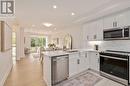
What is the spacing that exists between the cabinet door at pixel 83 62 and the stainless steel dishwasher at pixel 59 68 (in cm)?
91

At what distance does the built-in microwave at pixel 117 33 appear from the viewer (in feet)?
11.3

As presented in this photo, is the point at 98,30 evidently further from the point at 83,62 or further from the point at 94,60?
the point at 83,62

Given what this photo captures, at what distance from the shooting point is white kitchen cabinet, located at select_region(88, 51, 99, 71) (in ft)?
14.3

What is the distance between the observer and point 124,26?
11.6ft

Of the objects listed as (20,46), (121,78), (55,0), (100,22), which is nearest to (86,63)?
(121,78)

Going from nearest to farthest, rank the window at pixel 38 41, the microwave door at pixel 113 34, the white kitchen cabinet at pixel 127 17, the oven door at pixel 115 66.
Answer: the oven door at pixel 115 66
the white kitchen cabinet at pixel 127 17
the microwave door at pixel 113 34
the window at pixel 38 41

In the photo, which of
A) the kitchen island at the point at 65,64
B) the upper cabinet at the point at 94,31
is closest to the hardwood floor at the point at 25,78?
the kitchen island at the point at 65,64

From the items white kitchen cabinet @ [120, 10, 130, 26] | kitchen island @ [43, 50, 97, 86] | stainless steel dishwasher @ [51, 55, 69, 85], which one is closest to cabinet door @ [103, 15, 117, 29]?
white kitchen cabinet @ [120, 10, 130, 26]

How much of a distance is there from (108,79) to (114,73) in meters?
0.32

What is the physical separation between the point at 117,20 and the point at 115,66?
5.64 ft

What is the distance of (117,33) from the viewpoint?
12.4ft

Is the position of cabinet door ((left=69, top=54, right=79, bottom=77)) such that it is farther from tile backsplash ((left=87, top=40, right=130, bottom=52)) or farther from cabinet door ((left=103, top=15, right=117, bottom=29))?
cabinet door ((left=103, top=15, right=117, bottom=29))

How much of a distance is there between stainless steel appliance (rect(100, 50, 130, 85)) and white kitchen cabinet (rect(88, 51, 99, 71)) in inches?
10.5

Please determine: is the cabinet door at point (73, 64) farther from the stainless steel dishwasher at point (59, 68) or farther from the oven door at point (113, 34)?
the oven door at point (113, 34)
